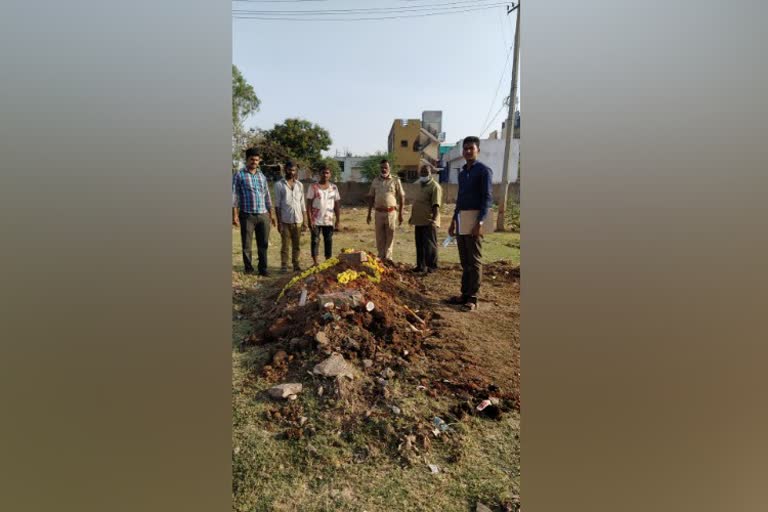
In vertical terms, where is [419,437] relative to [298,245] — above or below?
below

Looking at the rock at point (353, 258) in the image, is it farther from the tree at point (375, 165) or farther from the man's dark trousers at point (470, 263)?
the man's dark trousers at point (470, 263)

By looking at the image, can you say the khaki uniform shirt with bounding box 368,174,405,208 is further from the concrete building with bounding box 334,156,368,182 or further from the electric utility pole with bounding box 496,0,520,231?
the electric utility pole with bounding box 496,0,520,231

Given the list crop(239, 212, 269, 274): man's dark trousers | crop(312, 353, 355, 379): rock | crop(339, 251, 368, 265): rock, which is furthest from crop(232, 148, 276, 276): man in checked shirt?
crop(312, 353, 355, 379): rock

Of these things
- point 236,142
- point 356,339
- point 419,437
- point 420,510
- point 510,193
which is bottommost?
point 420,510

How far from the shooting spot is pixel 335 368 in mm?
2500

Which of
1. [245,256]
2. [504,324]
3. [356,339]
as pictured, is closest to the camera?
[356,339]

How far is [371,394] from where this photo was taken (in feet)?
7.92

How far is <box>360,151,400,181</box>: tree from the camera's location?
288 centimetres

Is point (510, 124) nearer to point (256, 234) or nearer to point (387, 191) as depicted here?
point (387, 191)

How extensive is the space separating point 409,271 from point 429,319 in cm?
47

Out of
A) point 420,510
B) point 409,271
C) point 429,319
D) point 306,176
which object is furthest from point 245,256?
point 420,510

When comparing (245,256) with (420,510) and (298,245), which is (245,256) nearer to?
(298,245)

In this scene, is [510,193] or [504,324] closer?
[504,324]

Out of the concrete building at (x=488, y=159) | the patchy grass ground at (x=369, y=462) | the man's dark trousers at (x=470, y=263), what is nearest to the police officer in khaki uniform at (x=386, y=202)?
the concrete building at (x=488, y=159)
